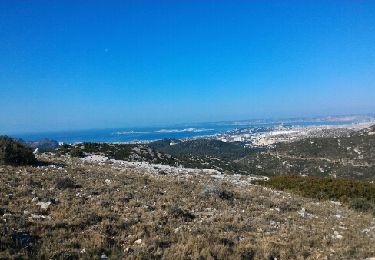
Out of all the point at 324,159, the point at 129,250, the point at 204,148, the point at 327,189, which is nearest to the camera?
the point at 129,250

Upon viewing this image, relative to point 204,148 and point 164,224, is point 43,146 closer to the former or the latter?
point 164,224

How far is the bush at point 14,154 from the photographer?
21453 millimetres

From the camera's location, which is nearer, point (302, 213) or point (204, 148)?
point (302, 213)

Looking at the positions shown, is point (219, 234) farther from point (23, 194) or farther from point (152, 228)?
point (23, 194)

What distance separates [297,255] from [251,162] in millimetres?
103447

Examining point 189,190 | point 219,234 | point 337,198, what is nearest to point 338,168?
point 337,198

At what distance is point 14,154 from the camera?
22000mm

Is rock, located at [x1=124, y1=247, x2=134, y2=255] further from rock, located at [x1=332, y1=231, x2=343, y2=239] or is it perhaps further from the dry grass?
rock, located at [x1=332, y1=231, x2=343, y2=239]

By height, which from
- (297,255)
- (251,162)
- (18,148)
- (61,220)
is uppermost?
(18,148)

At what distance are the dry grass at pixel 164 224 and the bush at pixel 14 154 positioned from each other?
400 centimetres

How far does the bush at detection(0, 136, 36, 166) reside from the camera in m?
21.5

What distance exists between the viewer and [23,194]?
13.3 m

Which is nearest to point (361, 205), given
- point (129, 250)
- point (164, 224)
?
point (164, 224)

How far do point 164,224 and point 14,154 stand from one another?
1432 centimetres
